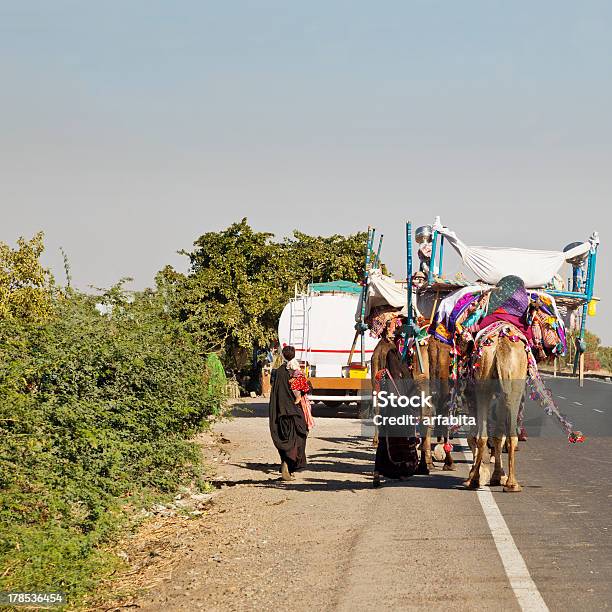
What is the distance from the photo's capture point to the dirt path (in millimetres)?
8242

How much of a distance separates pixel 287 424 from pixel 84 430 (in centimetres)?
528

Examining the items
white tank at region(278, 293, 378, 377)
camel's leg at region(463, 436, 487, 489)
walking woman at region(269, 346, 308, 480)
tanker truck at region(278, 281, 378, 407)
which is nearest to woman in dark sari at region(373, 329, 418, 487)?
camel's leg at region(463, 436, 487, 489)

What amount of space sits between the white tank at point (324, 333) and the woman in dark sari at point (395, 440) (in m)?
14.8

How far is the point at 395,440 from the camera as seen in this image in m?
14.4

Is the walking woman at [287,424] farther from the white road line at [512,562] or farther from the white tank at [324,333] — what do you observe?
the white tank at [324,333]

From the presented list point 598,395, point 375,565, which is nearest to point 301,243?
point 598,395

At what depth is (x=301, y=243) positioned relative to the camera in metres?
58.6

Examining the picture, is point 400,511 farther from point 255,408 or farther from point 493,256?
point 255,408

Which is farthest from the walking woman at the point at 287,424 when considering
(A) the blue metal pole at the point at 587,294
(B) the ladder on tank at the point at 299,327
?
(B) the ladder on tank at the point at 299,327

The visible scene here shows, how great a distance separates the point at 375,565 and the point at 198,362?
9273mm

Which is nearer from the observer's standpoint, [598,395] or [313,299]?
[313,299]

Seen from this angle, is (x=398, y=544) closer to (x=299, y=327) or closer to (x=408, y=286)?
(x=408, y=286)

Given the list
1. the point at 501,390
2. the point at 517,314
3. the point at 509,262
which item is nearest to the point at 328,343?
the point at 509,262

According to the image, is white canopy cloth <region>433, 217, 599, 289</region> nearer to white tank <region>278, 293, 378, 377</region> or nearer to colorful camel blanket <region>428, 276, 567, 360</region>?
colorful camel blanket <region>428, 276, 567, 360</region>
